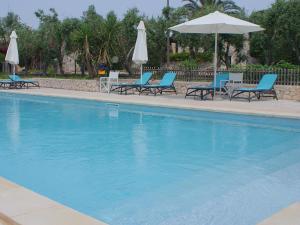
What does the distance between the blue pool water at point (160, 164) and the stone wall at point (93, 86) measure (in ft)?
13.4

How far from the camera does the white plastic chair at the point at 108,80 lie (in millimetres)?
18234

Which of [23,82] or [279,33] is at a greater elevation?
[279,33]

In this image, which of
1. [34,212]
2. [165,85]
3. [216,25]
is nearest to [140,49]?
[165,85]

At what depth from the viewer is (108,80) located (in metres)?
18.2

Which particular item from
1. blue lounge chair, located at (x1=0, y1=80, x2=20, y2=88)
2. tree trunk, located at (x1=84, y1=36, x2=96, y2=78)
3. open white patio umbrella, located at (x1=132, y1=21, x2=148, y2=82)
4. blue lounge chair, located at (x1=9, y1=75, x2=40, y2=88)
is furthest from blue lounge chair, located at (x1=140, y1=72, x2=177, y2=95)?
blue lounge chair, located at (x1=0, y1=80, x2=20, y2=88)

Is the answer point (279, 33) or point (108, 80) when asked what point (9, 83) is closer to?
point (108, 80)

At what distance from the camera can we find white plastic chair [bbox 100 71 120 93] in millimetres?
18234

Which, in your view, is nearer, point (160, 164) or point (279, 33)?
point (160, 164)

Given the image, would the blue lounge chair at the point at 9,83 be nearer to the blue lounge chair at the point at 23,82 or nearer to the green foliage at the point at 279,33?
the blue lounge chair at the point at 23,82

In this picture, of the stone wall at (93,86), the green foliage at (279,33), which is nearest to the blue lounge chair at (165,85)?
the stone wall at (93,86)

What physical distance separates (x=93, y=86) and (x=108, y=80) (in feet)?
6.06

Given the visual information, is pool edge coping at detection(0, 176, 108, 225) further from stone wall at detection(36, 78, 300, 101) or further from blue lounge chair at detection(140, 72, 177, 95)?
blue lounge chair at detection(140, 72, 177, 95)

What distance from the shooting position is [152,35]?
2709 cm

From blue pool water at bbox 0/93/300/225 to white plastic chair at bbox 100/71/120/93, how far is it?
20.3ft
